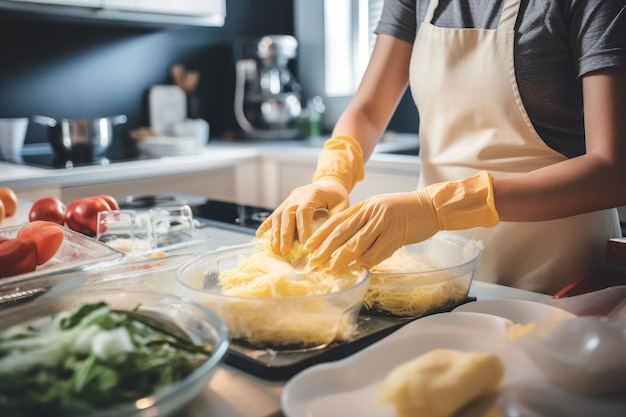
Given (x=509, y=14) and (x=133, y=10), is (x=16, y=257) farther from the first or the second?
(x=133, y=10)

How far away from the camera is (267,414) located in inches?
25.3

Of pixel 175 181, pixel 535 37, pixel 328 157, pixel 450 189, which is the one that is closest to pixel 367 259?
pixel 450 189

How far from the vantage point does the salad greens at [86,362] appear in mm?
545

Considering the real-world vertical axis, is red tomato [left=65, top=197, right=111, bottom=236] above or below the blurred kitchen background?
below

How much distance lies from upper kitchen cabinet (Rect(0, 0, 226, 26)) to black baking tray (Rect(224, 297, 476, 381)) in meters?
2.10

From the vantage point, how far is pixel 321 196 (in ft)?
3.80

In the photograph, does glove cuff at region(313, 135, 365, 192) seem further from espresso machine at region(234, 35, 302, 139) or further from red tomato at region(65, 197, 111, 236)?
espresso machine at region(234, 35, 302, 139)

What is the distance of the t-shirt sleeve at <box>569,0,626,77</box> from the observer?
1.06 metres

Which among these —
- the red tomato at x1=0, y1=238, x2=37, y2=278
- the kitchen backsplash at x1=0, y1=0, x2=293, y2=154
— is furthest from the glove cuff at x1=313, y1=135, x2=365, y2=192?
the kitchen backsplash at x1=0, y1=0, x2=293, y2=154

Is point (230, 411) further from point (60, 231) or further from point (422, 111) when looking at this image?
point (422, 111)

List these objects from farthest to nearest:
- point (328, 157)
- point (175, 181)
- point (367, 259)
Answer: point (175, 181) < point (328, 157) < point (367, 259)

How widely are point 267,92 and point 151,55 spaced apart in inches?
24.7

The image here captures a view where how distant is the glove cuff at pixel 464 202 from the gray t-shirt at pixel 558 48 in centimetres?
30

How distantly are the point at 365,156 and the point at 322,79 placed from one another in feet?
7.19
